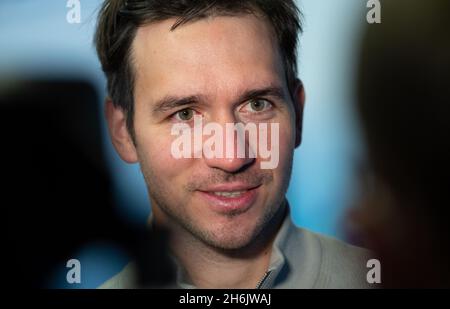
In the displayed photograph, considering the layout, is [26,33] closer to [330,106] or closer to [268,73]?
[268,73]

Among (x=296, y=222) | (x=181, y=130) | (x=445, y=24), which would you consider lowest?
(x=296, y=222)

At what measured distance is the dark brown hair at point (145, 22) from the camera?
66.9 inches

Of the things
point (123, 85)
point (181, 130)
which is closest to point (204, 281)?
point (181, 130)

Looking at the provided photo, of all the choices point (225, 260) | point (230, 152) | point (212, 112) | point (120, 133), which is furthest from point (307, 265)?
point (120, 133)

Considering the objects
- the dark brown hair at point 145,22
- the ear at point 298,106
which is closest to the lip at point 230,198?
the ear at point 298,106

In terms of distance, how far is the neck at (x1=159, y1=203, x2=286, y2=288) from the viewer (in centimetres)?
182

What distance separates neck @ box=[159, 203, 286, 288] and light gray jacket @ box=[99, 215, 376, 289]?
0.03 metres

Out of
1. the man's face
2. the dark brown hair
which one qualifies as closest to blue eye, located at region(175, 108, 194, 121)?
the man's face

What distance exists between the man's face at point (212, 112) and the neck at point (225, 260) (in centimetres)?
3

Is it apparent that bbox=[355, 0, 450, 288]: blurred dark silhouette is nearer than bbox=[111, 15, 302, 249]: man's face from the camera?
No

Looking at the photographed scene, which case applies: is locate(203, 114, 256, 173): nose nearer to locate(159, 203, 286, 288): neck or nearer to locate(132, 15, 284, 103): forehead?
locate(132, 15, 284, 103): forehead

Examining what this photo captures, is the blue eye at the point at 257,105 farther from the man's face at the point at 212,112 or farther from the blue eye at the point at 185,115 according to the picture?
the blue eye at the point at 185,115

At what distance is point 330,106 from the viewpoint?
1.81 m

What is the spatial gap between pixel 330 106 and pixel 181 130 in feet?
1.60
